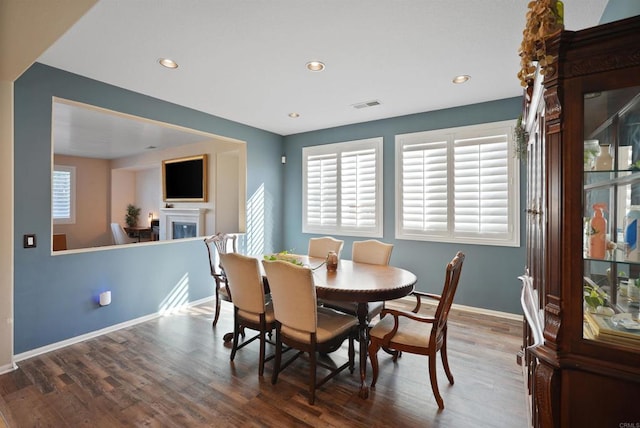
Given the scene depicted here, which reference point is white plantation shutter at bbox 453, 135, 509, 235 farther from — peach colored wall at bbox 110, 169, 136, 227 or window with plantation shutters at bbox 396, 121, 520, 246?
peach colored wall at bbox 110, 169, 136, 227

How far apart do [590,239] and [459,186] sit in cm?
304

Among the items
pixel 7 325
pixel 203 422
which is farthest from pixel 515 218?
pixel 7 325

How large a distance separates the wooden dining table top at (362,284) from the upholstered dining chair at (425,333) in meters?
0.15

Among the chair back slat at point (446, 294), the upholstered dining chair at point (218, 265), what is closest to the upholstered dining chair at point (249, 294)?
the upholstered dining chair at point (218, 265)

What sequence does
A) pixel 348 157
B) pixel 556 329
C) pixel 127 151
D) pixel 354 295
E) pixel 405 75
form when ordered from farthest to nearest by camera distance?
1. pixel 127 151
2. pixel 348 157
3. pixel 405 75
4. pixel 354 295
5. pixel 556 329

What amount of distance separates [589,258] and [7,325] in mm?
3906

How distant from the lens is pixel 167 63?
283cm

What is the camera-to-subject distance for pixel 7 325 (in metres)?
2.55

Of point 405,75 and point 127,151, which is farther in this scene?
point 127,151

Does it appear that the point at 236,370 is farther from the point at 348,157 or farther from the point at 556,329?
the point at 348,157

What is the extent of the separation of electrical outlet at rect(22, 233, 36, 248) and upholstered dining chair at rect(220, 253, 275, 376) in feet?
5.76

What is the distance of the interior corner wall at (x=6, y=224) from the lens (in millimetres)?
2510

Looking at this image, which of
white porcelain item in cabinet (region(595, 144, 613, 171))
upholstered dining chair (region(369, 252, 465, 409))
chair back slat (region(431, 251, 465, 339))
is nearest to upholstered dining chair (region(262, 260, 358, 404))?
upholstered dining chair (region(369, 252, 465, 409))

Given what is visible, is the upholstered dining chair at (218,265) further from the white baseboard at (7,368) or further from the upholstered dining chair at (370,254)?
the white baseboard at (7,368)
